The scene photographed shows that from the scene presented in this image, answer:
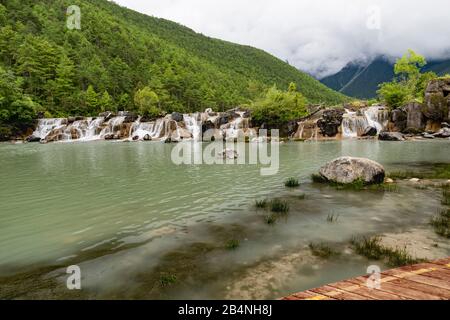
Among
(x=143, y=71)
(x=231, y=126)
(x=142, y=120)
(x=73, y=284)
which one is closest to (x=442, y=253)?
(x=73, y=284)

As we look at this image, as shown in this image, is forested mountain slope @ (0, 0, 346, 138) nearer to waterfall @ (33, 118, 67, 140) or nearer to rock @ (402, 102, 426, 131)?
waterfall @ (33, 118, 67, 140)

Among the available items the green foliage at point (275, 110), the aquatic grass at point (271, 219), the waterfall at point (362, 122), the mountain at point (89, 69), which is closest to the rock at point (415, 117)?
the waterfall at point (362, 122)

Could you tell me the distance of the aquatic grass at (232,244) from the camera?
7895 millimetres


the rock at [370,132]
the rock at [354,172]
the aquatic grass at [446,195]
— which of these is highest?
the rock at [370,132]

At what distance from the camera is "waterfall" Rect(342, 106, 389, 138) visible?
62375mm

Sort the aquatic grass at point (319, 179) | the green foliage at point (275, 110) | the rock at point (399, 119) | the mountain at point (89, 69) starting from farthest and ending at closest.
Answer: the mountain at point (89, 69) < the green foliage at point (275, 110) < the rock at point (399, 119) < the aquatic grass at point (319, 179)

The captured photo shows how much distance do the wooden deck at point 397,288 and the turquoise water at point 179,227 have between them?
36.2 inches

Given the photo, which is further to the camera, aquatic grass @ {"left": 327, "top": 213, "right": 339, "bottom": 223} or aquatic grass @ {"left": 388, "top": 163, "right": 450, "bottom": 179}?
aquatic grass @ {"left": 388, "top": 163, "right": 450, "bottom": 179}

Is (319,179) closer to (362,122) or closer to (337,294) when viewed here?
Result: (337,294)

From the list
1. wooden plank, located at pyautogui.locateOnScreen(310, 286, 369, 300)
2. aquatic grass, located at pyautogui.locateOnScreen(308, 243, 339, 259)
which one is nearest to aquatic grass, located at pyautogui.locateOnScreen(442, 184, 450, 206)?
aquatic grass, located at pyautogui.locateOnScreen(308, 243, 339, 259)

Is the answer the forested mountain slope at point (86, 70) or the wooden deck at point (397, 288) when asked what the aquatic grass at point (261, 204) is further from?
the forested mountain slope at point (86, 70)

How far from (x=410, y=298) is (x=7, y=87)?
309ft

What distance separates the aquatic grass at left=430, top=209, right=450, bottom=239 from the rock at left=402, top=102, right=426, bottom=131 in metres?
56.5
